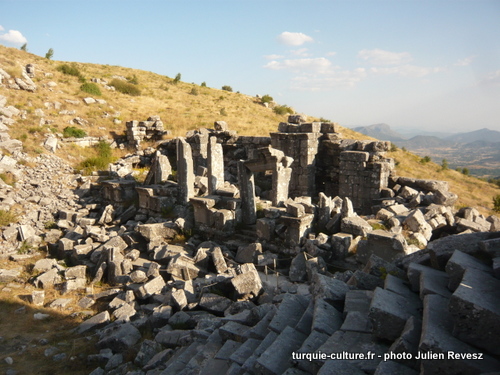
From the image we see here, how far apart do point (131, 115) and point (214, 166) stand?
1498 centimetres

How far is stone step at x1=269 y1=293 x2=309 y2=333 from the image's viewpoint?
496cm

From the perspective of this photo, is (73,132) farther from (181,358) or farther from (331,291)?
(331,291)

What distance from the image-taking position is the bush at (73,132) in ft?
65.9

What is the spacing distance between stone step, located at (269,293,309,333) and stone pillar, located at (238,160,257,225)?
537 centimetres

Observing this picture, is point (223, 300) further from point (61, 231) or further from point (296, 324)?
point (61, 231)

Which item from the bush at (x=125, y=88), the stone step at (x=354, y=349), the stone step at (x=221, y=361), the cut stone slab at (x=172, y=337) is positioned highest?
the bush at (x=125, y=88)

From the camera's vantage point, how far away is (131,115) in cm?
2495

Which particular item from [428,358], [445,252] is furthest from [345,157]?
[428,358]

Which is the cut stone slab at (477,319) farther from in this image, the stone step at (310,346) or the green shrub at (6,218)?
the green shrub at (6,218)

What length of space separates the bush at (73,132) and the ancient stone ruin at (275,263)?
3.64m

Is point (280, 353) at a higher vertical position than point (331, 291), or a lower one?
lower

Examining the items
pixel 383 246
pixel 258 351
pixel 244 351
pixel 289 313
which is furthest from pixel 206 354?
pixel 383 246

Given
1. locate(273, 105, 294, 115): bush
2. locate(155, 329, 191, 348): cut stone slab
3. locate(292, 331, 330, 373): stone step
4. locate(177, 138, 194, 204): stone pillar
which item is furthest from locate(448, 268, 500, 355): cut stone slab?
locate(273, 105, 294, 115): bush

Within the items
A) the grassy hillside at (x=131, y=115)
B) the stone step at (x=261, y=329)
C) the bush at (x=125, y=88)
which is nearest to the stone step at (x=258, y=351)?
the stone step at (x=261, y=329)
